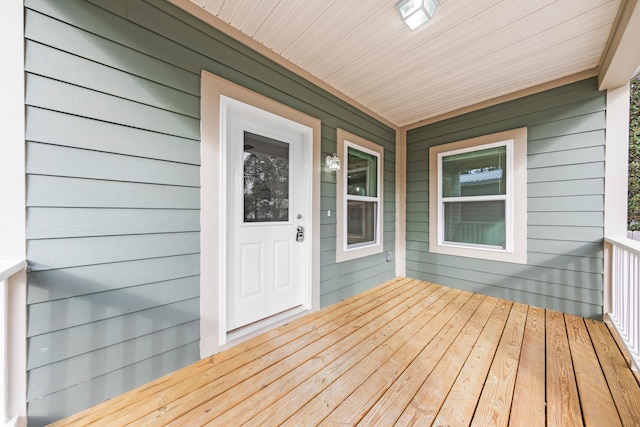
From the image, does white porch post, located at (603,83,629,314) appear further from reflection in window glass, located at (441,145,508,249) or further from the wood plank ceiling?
reflection in window glass, located at (441,145,508,249)

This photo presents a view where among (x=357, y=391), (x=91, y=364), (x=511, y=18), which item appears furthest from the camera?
(x=511, y=18)

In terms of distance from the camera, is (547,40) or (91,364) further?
(547,40)

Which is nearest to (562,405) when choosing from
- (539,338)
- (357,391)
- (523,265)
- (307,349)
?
(539,338)

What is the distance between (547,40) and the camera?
6.34 ft

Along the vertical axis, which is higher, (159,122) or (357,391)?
(159,122)

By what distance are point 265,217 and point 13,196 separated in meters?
1.44

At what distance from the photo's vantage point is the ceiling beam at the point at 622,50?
150cm

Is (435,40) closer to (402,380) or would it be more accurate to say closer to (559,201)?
(559,201)

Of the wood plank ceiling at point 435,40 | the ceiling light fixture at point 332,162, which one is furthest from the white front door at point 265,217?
the wood plank ceiling at point 435,40

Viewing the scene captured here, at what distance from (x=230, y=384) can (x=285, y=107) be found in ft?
7.16

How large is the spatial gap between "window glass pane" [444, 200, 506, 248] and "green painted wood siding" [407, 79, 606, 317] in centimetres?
27

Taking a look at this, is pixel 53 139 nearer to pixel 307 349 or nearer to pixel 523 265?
pixel 307 349

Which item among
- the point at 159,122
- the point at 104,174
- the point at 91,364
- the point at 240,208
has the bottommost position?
the point at 91,364

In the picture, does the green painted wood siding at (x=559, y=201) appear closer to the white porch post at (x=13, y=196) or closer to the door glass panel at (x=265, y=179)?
the door glass panel at (x=265, y=179)
